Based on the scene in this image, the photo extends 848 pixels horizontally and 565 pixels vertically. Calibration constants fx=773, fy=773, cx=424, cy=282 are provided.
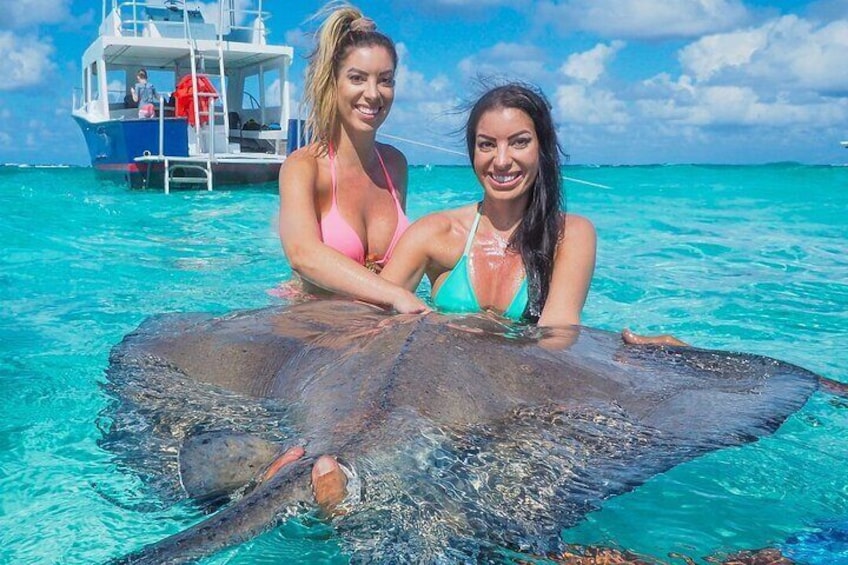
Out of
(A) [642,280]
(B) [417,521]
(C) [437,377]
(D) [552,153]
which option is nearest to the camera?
(B) [417,521]

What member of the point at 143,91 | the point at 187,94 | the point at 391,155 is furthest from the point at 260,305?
the point at 143,91

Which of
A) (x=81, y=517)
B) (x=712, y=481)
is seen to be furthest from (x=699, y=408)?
(x=81, y=517)

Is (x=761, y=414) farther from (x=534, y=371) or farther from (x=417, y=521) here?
(x=417, y=521)

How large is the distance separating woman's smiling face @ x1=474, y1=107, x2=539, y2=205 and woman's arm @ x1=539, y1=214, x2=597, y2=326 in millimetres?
364

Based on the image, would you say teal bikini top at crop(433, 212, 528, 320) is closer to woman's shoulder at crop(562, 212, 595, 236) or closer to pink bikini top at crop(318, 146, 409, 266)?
woman's shoulder at crop(562, 212, 595, 236)

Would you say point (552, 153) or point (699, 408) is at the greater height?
point (552, 153)

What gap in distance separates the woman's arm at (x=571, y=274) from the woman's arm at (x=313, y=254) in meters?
0.71

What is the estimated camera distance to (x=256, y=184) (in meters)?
21.9

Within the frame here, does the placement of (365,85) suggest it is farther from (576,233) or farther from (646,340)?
(646,340)

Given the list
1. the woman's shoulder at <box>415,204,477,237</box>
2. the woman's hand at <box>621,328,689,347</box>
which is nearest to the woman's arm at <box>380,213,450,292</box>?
the woman's shoulder at <box>415,204,477,237</box>

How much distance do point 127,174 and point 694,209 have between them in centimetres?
1582

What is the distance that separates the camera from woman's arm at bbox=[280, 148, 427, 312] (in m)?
3.93

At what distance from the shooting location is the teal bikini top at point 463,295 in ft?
13.8

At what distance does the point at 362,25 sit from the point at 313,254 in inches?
61.2
